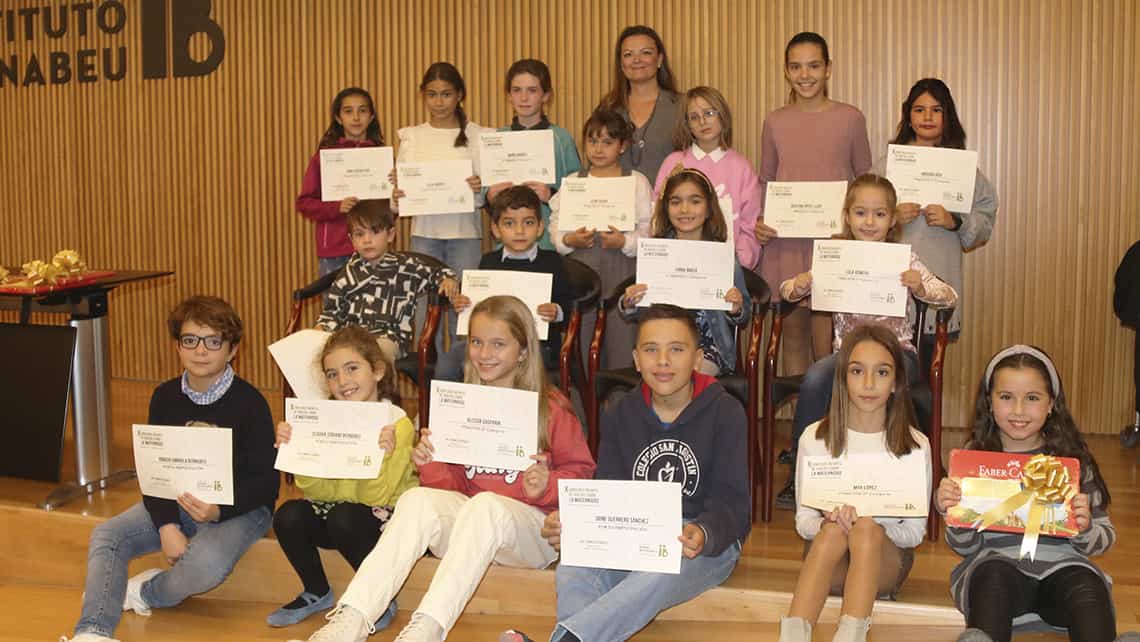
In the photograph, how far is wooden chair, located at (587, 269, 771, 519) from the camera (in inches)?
161

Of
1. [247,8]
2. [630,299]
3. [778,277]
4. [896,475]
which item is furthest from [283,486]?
[247,8]

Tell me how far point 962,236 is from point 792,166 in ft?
2.54

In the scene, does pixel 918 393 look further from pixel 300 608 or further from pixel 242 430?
pixel 242 430

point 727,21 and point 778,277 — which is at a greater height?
point 727,21

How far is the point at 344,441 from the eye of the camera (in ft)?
11.8

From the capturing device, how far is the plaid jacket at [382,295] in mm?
4727

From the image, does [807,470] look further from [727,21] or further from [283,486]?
[727,21]

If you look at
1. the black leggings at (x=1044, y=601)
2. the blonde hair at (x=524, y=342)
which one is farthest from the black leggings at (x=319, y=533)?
the black leggings at (x=1044, y=601)

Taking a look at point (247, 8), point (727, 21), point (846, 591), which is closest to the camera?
point (846, 591)

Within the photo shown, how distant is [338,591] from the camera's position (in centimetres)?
396

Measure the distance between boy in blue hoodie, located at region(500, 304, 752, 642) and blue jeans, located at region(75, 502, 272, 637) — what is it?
1107 mm

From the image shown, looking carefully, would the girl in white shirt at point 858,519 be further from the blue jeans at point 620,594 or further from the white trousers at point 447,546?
the white trousers at point 447,546

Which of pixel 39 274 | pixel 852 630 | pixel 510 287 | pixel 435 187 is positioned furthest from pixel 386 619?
pixel 435 187

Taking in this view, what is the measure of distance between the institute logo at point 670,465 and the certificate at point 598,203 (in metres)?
1.56
